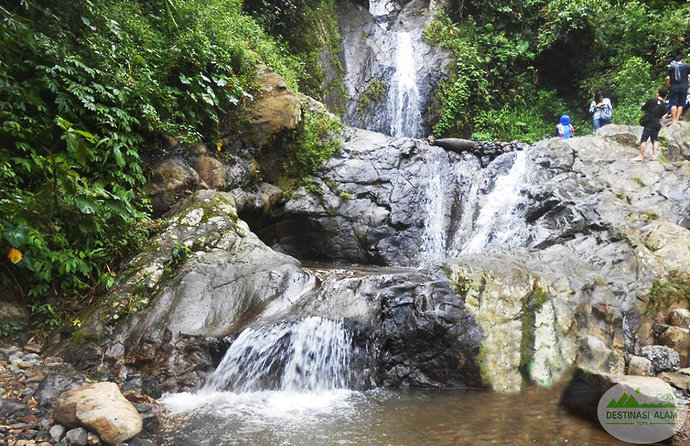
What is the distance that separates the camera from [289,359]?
16.4 ft

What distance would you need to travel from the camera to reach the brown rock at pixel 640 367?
4867mm

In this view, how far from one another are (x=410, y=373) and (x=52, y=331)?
4.30 meters

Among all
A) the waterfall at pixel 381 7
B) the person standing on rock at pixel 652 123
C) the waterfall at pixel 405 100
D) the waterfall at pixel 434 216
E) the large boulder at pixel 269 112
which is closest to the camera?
the large boulder at pixel 269 112

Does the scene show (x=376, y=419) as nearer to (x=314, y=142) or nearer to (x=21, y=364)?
(x=21, y=364)

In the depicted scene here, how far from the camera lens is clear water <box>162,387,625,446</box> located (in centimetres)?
365

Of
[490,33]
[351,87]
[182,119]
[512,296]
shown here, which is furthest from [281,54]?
[512,296]

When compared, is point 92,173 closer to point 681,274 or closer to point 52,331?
point 52,331

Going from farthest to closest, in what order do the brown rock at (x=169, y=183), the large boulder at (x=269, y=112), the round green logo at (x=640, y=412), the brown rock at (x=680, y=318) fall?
the large boulder at (x=269, y=112) < the brown rock at (x=169, y=183) < the brown rock at (x=680, y=318) < the round green logo at (x=640, y=412)

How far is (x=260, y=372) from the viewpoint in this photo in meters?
4.85

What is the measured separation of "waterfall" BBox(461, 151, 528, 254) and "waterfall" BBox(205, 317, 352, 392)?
4708 millimetres

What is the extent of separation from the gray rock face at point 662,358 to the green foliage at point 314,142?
6753mm

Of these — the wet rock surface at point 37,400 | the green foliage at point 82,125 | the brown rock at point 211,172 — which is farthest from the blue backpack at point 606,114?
the wet rock surface at point 37,400

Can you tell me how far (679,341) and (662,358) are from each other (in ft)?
1.40

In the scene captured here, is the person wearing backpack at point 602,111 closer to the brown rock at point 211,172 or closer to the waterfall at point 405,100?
the waterfall at point 405,100
